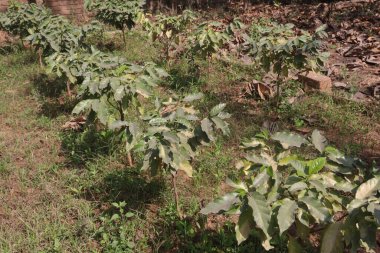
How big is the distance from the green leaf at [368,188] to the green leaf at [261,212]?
1.56ft

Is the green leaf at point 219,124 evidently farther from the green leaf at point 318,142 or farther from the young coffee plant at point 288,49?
the young coffee plant at point 288,49

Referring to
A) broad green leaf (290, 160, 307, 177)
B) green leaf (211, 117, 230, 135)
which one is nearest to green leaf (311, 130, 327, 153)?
broad green leaf (290, 160, 307, 177)

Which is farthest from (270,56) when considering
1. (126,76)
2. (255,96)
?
(126,76)

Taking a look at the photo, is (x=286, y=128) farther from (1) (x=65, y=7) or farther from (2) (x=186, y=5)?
(1) (x=65, y=7)

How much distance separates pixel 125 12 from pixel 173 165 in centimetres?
495

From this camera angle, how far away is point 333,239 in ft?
7.03

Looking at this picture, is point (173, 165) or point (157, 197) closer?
point (173, 165)

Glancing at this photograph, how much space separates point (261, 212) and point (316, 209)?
0.30 meters

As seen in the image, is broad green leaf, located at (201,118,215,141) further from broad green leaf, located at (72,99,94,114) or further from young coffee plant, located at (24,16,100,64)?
young coffee plant, located at (24,16,100,64)

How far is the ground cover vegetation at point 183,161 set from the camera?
2244 millimetres

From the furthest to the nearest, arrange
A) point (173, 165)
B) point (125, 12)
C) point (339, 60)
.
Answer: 1. point (125, 12)
2. point (339, 60)
3. point (173, 165)

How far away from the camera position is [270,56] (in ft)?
15.9

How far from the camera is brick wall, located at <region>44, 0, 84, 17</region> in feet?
33.7

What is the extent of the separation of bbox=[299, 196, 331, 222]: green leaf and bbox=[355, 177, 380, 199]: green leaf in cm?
19
